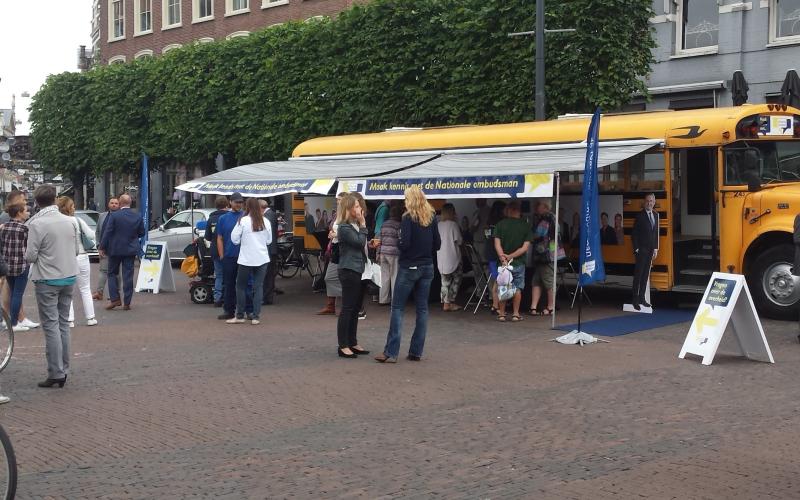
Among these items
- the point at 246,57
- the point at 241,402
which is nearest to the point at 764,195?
the point at 241,402

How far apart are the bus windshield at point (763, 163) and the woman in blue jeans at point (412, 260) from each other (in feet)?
18.4

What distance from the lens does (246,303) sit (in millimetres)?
14555

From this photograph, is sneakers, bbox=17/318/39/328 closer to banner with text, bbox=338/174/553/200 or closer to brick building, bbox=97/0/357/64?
banner with text, bbox=338/174/553/200

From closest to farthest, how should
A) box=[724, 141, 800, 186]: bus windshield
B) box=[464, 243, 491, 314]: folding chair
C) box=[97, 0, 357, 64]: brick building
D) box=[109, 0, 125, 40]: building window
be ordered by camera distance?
box=[724, 141, 800, 186]: bus windshield, box=[464, 243, 491, 314]: folding chair, box=[97, 0, 357, 64]: brick building, box=[109, 0, 125, 40]: building window

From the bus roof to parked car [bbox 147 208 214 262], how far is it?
21.5ft

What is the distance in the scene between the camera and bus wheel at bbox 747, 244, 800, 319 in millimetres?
13492

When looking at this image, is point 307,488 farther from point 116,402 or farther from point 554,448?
point 116,402

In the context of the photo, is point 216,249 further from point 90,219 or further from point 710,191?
point 90,219

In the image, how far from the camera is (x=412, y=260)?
10375 millimetres

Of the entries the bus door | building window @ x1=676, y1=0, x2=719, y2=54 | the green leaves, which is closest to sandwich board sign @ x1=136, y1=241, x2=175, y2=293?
the green leaves

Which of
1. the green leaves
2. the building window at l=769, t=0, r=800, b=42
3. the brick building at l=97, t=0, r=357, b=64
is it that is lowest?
the green leaves

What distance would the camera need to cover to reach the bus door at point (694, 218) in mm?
14413

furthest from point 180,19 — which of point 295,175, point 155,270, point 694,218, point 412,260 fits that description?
point 412,260

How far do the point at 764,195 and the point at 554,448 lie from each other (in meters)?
8.12
